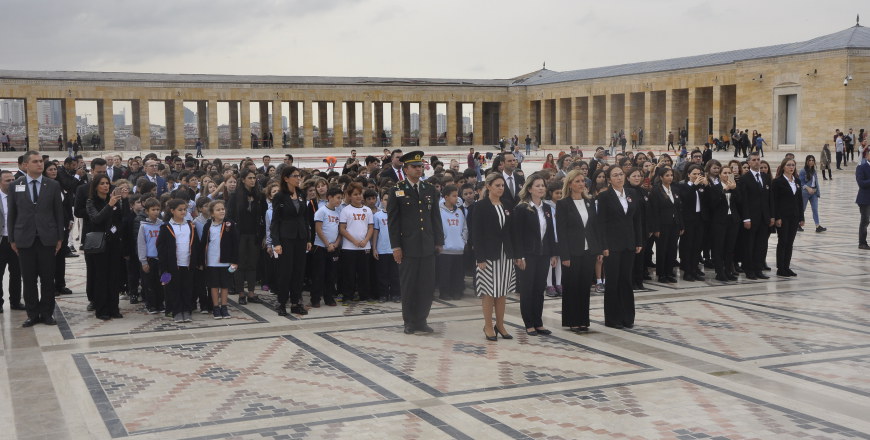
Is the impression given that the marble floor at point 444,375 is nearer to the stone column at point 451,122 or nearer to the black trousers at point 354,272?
the black trousers at point 354,272

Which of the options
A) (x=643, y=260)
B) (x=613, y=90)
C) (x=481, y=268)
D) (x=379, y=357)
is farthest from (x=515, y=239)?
(x=613, y=90)

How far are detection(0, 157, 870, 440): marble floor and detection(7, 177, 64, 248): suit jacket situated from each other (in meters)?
1.01

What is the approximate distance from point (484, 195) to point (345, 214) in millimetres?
→ 2639

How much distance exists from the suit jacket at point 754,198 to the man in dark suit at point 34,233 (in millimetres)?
9179

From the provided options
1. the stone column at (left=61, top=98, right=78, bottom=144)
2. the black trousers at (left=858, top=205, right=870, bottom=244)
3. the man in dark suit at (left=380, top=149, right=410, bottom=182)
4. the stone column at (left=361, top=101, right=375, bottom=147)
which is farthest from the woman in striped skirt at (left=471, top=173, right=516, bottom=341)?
the stone column at (left=361, top=101, right=375, bottom=147)

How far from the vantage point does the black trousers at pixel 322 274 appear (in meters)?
11.0

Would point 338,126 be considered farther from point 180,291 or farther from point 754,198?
point 180,291

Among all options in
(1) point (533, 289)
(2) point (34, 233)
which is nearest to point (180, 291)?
(2) point (34, 233)

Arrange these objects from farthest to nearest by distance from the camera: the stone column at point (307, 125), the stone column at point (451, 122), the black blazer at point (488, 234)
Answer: the stone column at point (451, 122), the stone column at point (307, 125), the black blazer at point (488, 234)

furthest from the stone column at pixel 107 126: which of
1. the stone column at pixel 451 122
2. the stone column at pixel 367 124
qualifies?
the stone column at pixel 451 122

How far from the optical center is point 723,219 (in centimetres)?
1266

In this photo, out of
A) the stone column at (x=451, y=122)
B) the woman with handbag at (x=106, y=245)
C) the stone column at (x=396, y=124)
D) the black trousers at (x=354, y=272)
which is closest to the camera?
the woman with handbag at (x=106, y=245)

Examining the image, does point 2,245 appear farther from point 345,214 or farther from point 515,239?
point 515,239

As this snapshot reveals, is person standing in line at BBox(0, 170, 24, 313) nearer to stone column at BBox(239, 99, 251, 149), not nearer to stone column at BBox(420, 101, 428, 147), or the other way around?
stone column at BBox(239, 99, 251, 149)
